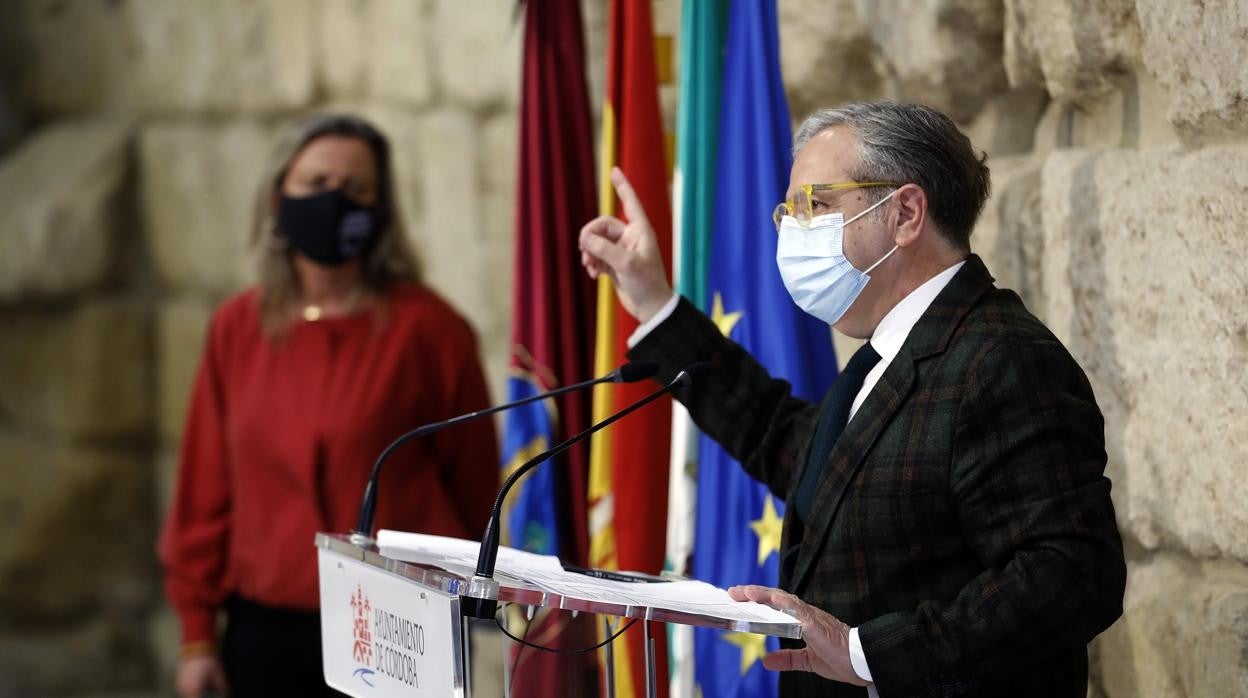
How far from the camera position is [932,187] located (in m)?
1.95

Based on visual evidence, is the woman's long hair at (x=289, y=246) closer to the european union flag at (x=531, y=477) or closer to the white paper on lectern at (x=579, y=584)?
the european union flag at (x=531, y=477)

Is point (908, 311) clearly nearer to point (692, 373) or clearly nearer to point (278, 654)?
point (692, 373)

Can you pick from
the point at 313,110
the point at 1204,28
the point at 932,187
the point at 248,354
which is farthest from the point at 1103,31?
the point at 313,110

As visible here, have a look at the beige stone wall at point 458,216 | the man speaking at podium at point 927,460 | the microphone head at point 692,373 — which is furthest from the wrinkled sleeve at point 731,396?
the beige stone wall at point 458,216

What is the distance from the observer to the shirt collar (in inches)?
77.2

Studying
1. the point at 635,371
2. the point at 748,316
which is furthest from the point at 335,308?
the point at 635,371

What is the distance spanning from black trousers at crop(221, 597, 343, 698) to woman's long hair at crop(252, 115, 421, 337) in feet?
1.89

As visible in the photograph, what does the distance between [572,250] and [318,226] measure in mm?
500

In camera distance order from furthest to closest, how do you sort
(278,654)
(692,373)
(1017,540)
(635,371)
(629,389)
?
(278,654) < (629,389) < (692,373) < (635,371) < (1017,540)

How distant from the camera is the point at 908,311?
6.47 feet

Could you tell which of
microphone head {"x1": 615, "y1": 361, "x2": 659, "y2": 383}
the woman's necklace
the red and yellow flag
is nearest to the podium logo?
microphone head {"x1": 615, "y1": 361, "x2": 659, "y2": 383}

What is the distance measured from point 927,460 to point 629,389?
1113mm

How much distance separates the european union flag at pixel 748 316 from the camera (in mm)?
2691

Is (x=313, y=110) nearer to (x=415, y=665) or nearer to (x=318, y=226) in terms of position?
(x=318, y=226)
